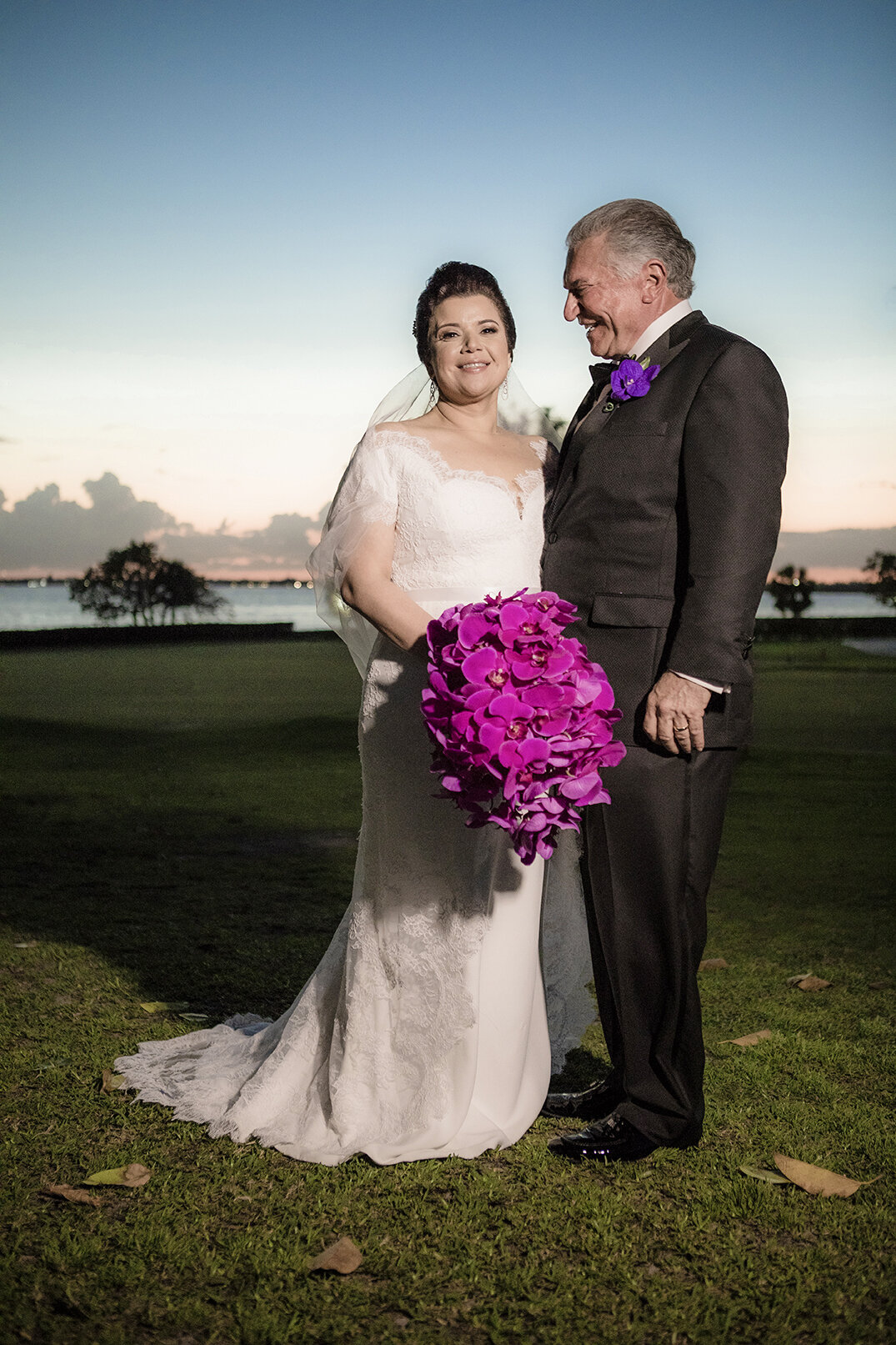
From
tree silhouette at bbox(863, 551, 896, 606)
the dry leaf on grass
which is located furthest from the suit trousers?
tree silhouette at bbox(863, 551, 896, 606)

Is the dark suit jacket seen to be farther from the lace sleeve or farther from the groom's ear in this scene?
the lace sleeve

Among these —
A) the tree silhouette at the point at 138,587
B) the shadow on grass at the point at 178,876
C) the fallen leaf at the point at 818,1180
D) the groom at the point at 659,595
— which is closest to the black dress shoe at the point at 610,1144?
the groom at the point at 659,595

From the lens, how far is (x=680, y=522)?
132 inches

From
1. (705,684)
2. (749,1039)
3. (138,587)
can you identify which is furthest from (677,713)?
(138,587)

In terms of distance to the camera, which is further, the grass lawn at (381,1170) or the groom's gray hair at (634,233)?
the groom's gray hair at (634,233)

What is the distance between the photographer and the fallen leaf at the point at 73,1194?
3.14 meters

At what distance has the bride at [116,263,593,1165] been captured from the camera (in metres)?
3.55

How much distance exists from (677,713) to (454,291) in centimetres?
163

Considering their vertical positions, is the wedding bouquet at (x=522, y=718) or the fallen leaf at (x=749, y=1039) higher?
the wedding bouquet at (x=522, y=718)

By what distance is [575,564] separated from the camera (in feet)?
11.2

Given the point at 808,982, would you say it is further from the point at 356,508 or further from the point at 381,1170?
the point at 356,508

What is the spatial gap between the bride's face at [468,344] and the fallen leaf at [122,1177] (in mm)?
2697

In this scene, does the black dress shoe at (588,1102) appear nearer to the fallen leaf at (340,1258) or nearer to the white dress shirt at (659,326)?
the fallen leaf at (340,1258)

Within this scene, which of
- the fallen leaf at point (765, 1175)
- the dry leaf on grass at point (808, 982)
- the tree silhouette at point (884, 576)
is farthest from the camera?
the tree silhouette at point (884, 576)
